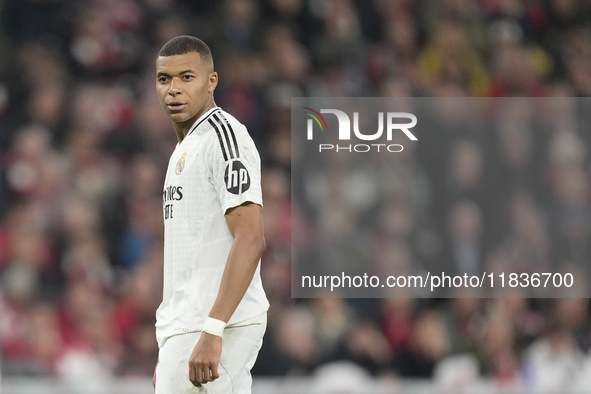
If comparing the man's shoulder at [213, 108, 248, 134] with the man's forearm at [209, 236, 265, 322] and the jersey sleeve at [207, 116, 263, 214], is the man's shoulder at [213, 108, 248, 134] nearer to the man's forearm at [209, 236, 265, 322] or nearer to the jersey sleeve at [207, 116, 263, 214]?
the jersey sleeve at [207, 116, 263, 214]

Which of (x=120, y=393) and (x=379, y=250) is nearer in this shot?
(x=120, y=393)

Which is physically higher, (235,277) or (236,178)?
(236,178)

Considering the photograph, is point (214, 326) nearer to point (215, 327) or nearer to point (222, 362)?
Result: point (215, 327)

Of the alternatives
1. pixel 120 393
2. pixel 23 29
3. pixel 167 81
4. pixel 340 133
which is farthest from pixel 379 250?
pixel 167 81

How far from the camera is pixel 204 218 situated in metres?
2.78

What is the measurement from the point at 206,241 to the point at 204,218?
7cm

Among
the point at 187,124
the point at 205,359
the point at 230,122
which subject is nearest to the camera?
the point at 205,359

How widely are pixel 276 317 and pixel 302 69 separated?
270 centimetres

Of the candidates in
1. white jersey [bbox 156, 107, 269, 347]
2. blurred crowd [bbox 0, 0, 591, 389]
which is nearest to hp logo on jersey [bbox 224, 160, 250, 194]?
white jersey [bbox 156, 107, 269, 347]

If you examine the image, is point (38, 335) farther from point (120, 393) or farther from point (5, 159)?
point (5, 159)

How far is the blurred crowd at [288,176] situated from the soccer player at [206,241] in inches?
159

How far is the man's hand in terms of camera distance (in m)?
2.55

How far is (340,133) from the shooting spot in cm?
830

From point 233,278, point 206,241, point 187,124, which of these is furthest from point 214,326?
point 187,124
